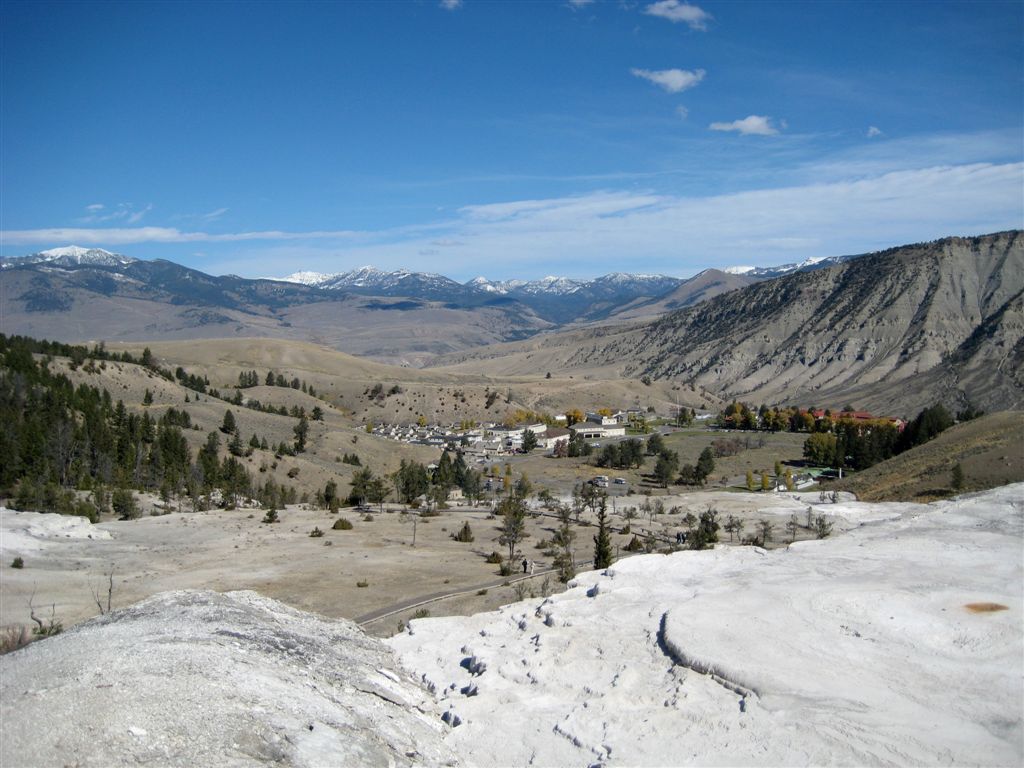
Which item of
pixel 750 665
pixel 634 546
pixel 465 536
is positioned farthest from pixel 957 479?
pixel 750 665

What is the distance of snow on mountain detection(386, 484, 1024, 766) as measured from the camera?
13812 mm

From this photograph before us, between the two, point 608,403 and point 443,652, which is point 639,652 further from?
point 608,403

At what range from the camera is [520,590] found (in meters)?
→ 34.2

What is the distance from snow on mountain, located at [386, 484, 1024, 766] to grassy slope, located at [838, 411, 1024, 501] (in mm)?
33999

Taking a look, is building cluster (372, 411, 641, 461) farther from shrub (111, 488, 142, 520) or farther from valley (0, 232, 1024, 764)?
shrub (111, 488, 142, 520)

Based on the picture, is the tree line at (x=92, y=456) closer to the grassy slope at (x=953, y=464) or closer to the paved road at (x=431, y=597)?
the paved road at (x=431, y=597)

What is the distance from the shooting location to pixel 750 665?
1628 centimetres

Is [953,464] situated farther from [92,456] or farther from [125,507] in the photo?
[92,456]

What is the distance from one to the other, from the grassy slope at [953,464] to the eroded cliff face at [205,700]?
49332 mm

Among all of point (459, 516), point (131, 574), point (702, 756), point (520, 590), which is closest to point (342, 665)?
point (702, 756)

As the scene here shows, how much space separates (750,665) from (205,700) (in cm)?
1092

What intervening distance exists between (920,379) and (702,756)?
180m

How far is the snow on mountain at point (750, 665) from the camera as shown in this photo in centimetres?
1381

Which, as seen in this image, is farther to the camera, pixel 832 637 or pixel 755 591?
pixel 755 591
